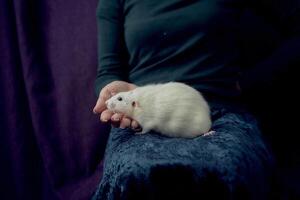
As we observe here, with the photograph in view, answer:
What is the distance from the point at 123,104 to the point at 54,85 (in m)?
0.56

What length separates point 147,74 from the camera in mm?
1166

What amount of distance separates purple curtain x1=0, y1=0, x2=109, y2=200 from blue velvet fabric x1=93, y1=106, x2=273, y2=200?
1.73 feet

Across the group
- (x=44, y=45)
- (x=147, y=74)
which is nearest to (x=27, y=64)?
(x=44, y=45)

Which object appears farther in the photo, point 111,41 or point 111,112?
point 111,41

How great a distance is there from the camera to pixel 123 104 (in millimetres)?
959

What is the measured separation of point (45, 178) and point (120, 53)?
0.54 meters

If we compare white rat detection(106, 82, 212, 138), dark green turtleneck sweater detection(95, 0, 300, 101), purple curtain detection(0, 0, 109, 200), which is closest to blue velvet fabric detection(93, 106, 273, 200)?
white rat detection(106, 82, 212, 138)

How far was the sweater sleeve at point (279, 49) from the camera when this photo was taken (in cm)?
113

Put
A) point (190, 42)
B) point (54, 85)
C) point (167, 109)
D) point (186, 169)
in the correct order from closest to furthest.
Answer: point (186, 169) < point (167, 109) < point (190, 42) < point (54, 85)

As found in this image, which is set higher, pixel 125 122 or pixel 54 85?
pixel 125 122

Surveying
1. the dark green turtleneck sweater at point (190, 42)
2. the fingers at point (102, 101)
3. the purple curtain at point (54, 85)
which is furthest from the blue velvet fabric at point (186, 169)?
the purple curtain at point (54, 85)

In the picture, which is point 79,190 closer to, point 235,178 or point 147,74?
point 147,74

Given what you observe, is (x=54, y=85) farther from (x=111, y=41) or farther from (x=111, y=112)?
(x=111, y=112)

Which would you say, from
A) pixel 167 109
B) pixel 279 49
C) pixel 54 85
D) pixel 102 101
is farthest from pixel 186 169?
pixel 54 85
